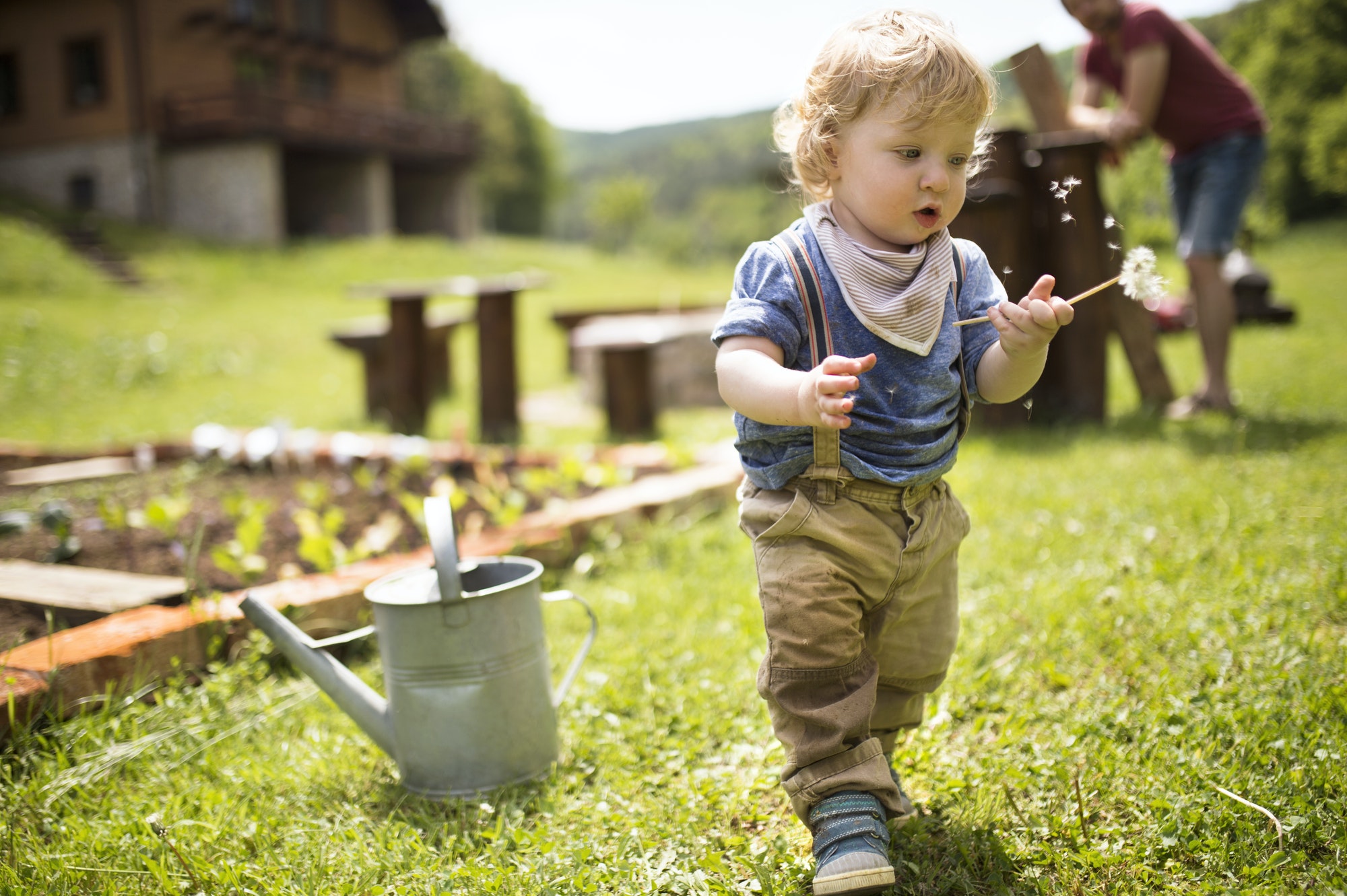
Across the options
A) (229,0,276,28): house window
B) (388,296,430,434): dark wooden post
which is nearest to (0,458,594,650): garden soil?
(388,296,430,434): dark wooden post

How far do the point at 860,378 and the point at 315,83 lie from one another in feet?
91.6

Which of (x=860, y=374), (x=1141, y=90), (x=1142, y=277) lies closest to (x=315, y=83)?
(x=1141, y=90)

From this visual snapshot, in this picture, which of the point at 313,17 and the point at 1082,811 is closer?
the point at 1082,811

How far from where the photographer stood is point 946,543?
176cm

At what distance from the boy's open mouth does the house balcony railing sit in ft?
72.0

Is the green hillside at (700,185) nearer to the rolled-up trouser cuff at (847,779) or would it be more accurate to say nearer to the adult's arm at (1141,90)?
the adult's arm at (1141,90)

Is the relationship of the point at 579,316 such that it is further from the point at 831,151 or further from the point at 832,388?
the point at 832,388

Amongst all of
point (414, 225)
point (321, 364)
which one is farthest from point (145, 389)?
point (414, 225)

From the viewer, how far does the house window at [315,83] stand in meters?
25.6

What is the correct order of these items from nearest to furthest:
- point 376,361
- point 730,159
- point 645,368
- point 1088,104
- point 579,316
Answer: point 1088,104
point 645,368
point 376,361
point 579,316
point 730,159

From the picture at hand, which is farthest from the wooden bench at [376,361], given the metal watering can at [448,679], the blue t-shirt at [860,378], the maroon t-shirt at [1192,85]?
the blue t-shirt at [860,378]

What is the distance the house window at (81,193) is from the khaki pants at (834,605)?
2432cm

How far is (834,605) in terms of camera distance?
5.32ft

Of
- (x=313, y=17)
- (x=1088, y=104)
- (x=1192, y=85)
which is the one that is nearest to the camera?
(x=1192, y=85)
